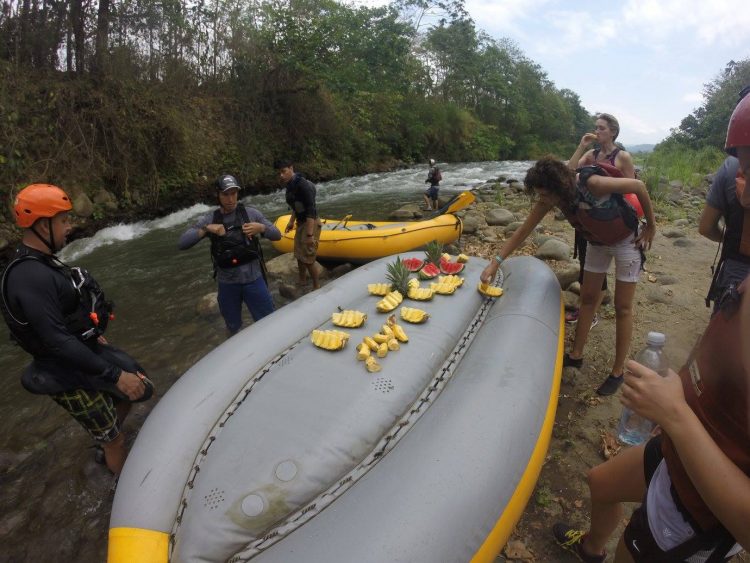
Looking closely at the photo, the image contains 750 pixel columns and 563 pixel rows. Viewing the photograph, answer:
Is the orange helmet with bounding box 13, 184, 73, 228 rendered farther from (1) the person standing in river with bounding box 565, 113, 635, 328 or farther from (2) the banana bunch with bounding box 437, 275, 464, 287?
(1) the person standing in river with bounding box 565, 113, 635, 328

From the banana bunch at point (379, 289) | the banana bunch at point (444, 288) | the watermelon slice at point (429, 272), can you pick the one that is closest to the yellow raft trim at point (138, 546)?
the banana bunch at point (379, 289)

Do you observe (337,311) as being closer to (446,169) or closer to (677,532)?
(677,532)

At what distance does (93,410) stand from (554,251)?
17.8 ft

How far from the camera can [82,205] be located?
8.08m

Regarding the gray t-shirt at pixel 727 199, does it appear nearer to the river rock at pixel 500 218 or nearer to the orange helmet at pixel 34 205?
the orange helmet at pixel 34 205

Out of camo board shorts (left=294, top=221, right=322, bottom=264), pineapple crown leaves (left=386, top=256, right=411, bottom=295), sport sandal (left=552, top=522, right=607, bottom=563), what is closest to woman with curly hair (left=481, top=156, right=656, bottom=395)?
pineapple crown leaves (left=386, top=256, right=411, bottom=295)

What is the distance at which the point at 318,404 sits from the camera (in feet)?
6.81

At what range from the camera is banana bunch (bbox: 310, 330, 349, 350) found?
2510 mm

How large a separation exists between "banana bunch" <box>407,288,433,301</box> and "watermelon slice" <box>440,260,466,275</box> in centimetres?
52

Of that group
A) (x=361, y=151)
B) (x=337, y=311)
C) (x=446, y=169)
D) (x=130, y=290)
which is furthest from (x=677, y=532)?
(x=446, y=169)

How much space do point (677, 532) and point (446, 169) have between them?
70.7 ft

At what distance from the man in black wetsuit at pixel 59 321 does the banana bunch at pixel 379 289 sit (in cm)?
173

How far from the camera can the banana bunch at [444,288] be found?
10.9ft

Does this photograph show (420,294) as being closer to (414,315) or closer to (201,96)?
(414,315)
